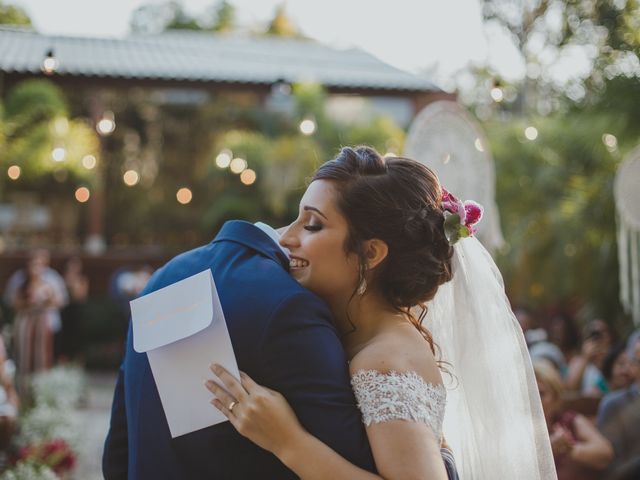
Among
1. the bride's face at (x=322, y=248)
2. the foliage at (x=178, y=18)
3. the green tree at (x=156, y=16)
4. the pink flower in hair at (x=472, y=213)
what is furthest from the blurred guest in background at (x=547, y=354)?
the green tree at (x=156, y=16)

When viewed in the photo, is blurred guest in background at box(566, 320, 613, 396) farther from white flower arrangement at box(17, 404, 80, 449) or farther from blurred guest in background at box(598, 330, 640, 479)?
white flower arrangement at box(17, 404, 80, 449)

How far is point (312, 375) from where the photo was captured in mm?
1743

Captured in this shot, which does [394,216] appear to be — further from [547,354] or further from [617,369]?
[547,354]

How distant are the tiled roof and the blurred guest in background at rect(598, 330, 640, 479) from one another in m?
5.74

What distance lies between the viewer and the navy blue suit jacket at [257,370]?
1739 millimetres

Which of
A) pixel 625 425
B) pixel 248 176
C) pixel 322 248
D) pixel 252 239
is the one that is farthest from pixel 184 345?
pixel 248 176

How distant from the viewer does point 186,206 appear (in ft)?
69.2

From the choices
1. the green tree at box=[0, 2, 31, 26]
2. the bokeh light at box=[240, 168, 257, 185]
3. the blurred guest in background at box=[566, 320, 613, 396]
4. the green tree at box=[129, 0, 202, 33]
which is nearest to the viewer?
the blurred guest in background at box=[566, 320, 613, 396]

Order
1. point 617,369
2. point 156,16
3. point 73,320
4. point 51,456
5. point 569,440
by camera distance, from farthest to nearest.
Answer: point 156,16 < point 73,320 < point 617,369 < point 51,456 < point 569,440

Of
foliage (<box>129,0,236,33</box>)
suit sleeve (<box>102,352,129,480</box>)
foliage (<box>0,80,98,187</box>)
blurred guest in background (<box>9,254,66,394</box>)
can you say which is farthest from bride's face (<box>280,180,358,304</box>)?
foliage (<box>129,0,236,33</box>)

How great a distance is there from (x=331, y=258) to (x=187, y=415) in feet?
1.59

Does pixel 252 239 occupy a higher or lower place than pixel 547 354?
higher

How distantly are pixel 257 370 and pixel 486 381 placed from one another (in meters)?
0.99

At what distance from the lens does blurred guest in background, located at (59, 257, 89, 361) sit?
41.7ft
